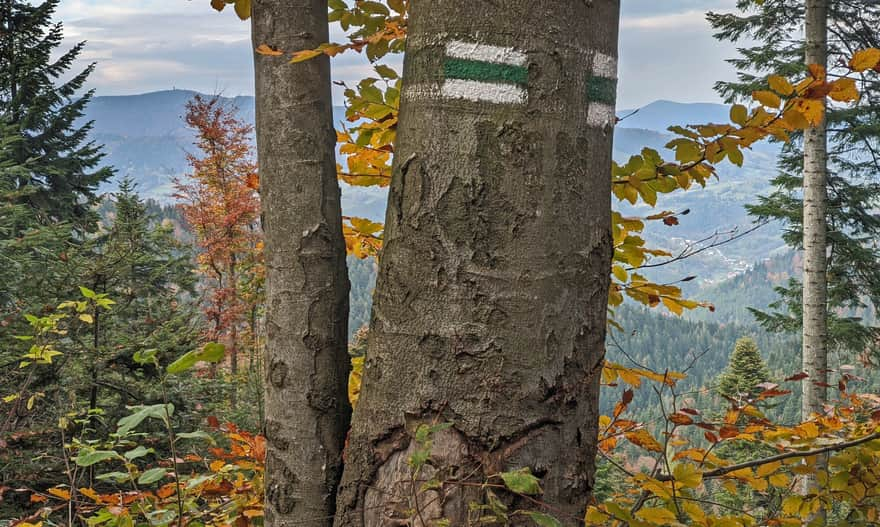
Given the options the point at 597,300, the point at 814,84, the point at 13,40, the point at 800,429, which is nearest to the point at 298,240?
the point at 597,300

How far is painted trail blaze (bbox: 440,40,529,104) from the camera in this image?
3.64 ft

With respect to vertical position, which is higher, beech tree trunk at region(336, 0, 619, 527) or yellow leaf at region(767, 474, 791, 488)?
beech tree trunk at region(336, 0, 619, 527)

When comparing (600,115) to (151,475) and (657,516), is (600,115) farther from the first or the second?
(151,475)

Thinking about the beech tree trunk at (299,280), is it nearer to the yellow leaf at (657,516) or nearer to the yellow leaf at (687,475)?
the yellow leaf at (657,516)

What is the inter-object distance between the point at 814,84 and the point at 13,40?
2014 cm

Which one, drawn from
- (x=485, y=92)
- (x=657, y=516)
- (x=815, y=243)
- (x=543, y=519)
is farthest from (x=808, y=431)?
(x=815, y=243)

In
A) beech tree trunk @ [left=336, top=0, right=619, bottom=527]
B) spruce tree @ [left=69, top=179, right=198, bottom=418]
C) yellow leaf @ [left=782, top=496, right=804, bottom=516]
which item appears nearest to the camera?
beech tree trunk @ [left=336, top=0, right=619, bottom=527]

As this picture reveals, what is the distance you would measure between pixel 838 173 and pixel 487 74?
57.5 feet

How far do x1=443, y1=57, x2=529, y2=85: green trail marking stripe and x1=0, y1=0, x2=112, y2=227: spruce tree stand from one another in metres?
16.6

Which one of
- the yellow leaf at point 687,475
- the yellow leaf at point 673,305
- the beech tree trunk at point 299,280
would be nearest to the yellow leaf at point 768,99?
the yellow leaf at point 673,305

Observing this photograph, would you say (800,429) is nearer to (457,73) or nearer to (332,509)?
(332,509)

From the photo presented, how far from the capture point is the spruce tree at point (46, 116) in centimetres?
1659

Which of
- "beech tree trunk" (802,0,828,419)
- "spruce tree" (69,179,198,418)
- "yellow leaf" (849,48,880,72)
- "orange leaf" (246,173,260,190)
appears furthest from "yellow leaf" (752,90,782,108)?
"beech tree trunk" (802,0,828,419)

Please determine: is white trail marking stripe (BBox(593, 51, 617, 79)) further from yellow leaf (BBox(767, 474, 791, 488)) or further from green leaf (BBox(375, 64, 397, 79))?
yellow leaf (BBox(767, 474, 791, 488))
